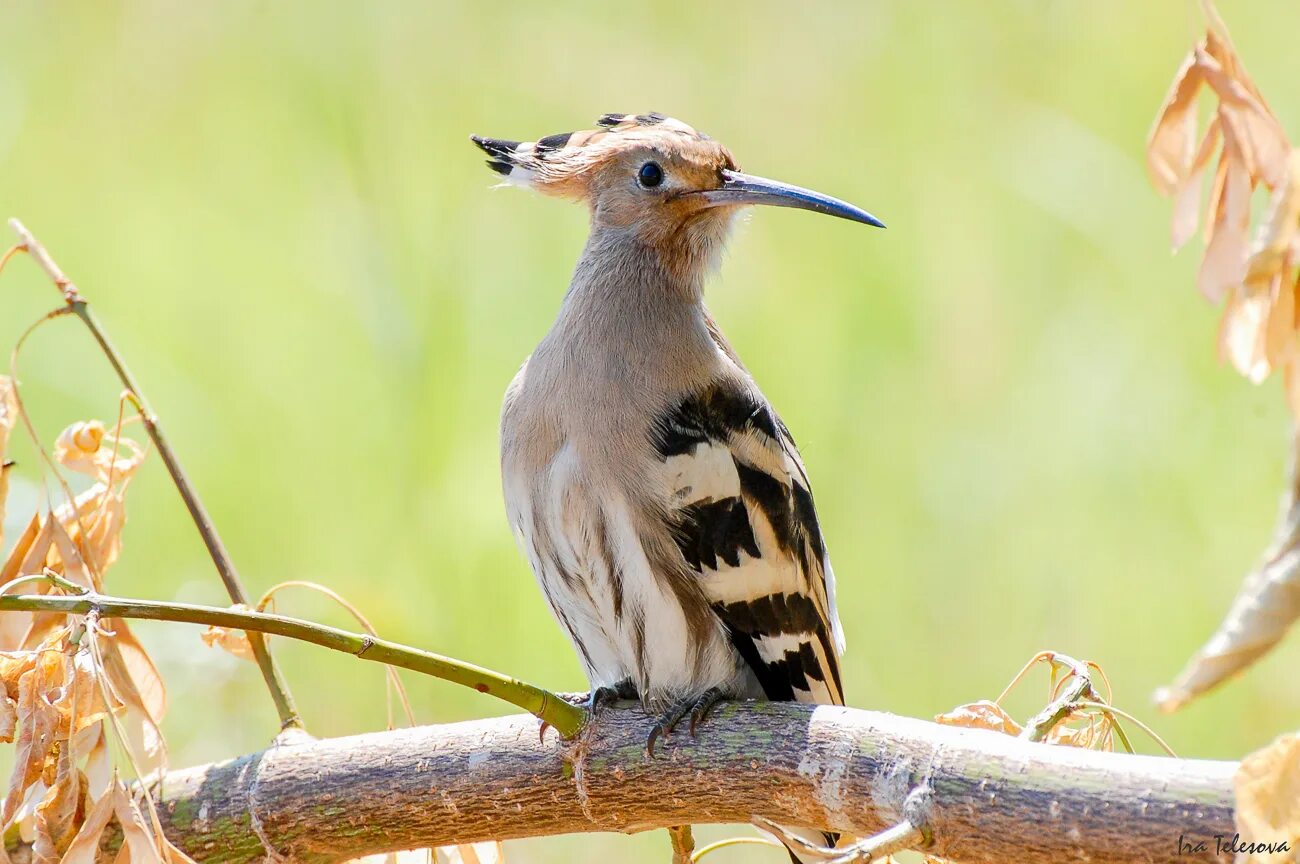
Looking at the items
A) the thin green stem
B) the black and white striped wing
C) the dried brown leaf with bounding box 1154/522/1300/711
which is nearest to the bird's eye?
the black and white striped wing

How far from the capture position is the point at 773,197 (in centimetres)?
221

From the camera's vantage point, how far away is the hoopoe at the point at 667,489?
2014 mm

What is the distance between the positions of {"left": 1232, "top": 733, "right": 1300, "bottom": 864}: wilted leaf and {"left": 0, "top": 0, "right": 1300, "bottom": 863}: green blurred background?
86.9 inches

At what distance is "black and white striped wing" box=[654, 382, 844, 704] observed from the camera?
202 centimetres

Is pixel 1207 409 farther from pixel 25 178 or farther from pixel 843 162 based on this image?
pixel 25 178

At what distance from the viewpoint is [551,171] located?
2.40 metres

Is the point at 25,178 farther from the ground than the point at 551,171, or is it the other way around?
the point at 25,178

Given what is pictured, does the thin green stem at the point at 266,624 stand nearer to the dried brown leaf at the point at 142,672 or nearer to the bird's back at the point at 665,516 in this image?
the dried brown leaf at the point at 142,672

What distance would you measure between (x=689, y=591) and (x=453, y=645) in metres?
1.35

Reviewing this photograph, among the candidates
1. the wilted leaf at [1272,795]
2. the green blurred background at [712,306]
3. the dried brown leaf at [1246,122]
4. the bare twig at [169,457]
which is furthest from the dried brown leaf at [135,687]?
the green blurred background at [712,306]

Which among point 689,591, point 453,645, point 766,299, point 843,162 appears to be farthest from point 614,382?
point 843,162

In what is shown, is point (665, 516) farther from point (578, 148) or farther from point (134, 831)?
point (134, 831)

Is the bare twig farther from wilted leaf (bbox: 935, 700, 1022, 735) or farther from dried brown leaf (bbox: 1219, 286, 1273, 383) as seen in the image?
dried brown leaf (bbox: 1219, 286, 1273, 383)

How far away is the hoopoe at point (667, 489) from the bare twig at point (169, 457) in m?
0.44
